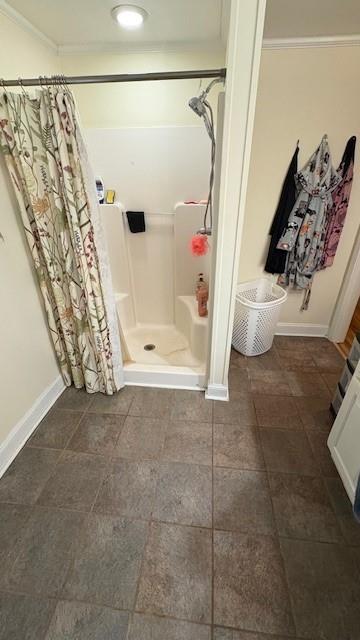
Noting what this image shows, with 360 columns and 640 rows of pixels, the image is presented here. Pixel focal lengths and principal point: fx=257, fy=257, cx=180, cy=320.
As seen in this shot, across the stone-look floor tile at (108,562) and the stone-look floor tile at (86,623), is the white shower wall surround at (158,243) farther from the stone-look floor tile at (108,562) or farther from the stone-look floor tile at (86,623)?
the stone-look floor tile at (86,623)

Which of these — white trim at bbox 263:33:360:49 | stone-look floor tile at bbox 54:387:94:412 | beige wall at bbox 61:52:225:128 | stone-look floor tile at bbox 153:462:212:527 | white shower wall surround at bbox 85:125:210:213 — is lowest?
stone-look floor tile at bbox 153:462:212:527

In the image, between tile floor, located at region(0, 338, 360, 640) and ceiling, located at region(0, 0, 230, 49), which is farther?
ceiling, located at region(0, 0, 230, 49)

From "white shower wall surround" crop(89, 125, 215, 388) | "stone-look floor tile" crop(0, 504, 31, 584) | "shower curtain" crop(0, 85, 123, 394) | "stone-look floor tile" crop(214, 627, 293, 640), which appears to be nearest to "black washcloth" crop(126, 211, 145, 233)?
"white shower wall surround" crop(89, 125, 215, 388)

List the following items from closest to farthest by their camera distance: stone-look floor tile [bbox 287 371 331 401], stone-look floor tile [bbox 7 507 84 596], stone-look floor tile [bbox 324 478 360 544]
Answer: stone-look floor tile [bbox 7 507 84 596]
stone-look floor tile [bbox 324 478 360 544]
stone-look floor tile [bbox 287 371 331 401]

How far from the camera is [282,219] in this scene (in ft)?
6.76

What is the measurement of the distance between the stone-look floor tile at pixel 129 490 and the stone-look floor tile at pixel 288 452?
2.10 feet

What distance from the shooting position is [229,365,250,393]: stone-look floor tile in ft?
6.16

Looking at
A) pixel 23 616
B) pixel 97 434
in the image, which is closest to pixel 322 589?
pixel 23 616

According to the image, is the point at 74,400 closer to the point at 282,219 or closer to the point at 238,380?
the point at 238,380

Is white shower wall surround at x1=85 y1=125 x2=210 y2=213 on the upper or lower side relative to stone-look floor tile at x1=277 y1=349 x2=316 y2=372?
upper

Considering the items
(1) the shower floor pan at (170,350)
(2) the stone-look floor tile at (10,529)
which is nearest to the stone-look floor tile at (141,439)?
(1) the shower floor pan at (170,350)

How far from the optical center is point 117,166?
2.06 metres

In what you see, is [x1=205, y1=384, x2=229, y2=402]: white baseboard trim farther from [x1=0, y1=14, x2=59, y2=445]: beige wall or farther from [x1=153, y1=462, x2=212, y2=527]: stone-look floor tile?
[x1=0, y1=14, x2=59, y2=445]: beige wall

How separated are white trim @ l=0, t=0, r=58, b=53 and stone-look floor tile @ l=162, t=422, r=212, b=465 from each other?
8.04ft
